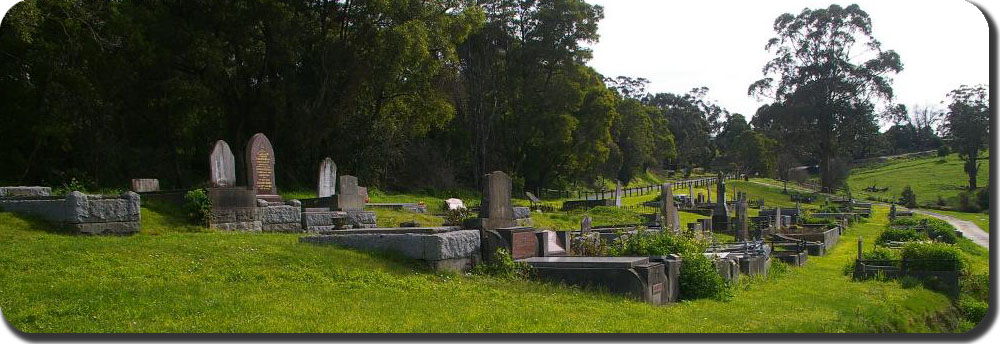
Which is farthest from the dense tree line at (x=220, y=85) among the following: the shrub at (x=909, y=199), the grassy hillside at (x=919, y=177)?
the grassy hillside at (x=919, y=177)

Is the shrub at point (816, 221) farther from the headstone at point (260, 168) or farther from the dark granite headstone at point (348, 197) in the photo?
the headstone at point (260, 168)

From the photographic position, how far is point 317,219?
1611 centimetres

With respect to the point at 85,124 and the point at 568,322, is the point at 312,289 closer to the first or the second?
the point at 568,322

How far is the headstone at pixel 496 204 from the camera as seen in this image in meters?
11.8

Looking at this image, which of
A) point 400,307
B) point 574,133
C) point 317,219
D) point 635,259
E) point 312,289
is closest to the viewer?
point 400,307

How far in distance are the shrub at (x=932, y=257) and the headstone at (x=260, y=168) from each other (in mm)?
13556

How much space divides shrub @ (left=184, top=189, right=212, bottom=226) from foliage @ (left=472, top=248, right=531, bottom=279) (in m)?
6.35

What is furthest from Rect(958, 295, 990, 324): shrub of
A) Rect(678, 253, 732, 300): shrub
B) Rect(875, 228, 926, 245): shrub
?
Rect(875, 228, 926, 245): shrub

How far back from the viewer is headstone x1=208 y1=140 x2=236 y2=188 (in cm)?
1516

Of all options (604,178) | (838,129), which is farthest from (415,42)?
(838,129)

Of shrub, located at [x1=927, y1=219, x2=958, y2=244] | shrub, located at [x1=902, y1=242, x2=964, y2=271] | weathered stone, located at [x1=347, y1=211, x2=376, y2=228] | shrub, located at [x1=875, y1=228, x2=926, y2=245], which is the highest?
weathered stone, located at [x1=347, y1=211, x2=376, y2=228]

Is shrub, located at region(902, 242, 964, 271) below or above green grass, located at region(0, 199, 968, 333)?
below

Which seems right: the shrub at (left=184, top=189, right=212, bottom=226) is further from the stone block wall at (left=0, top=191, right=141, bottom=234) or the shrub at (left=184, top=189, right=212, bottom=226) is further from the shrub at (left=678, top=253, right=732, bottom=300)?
the shrub at (left=678, top=253, right=732, bottom=300)

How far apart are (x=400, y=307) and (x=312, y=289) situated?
4.22 feet
